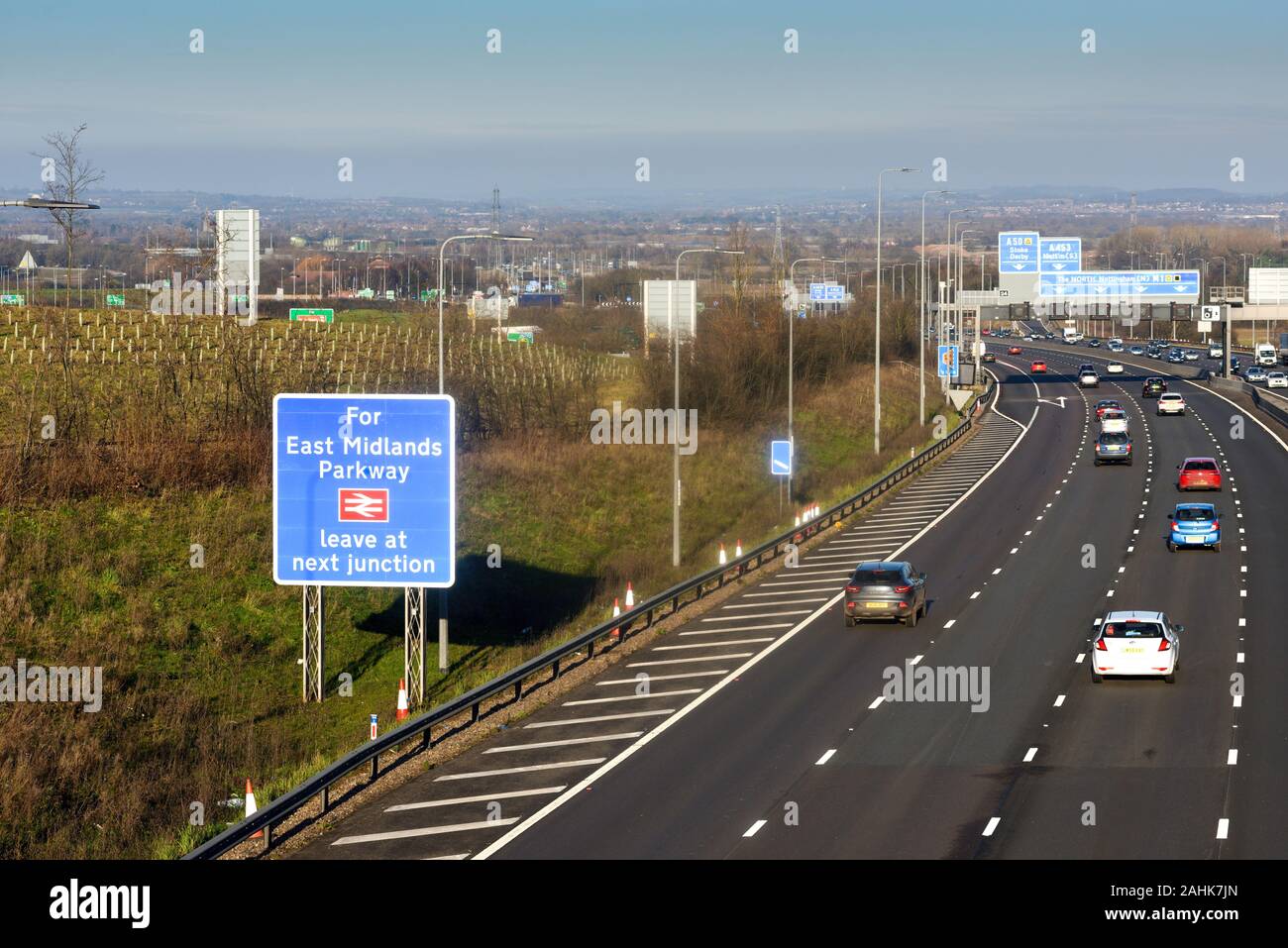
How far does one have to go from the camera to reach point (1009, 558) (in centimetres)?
4209

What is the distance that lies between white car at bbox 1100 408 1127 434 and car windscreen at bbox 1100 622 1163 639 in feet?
117

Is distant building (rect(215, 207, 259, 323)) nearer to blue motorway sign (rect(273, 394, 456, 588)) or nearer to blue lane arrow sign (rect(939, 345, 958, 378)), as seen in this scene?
blue lane arrow sign (rect(939, 345, 958, 378))

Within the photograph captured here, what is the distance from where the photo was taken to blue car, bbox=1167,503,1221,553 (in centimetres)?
4216

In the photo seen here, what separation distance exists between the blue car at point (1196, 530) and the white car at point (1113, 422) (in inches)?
792

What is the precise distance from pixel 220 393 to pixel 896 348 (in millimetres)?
65002

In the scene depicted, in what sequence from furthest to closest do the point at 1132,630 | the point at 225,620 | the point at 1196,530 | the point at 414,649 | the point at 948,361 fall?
1. the point at 948,361
2. the point at 1196,530
3. the point at 225,620
4. the point at 414,649
5. the point at 1132,630

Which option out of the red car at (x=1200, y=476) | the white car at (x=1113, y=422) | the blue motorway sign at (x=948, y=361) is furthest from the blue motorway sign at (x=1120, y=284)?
the red car at (x=1200, y=476)

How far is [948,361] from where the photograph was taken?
85.7 meters

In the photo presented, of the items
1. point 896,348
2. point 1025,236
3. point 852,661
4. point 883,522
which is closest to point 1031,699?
point 852,661

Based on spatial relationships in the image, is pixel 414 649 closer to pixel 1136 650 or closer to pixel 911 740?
pixel 911 740

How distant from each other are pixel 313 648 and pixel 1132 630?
61.7 feet

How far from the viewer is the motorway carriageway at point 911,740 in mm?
18609

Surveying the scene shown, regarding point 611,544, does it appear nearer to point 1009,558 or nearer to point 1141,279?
point 1009,558

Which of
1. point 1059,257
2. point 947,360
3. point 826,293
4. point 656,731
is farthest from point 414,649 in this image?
point 826,293
